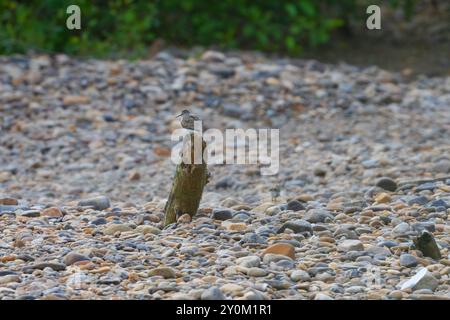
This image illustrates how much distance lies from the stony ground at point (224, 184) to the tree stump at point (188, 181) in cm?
10

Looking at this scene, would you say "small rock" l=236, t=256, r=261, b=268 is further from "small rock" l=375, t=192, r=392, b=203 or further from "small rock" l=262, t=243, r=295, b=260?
"small rock" l=375, t=192, r=392, b=203

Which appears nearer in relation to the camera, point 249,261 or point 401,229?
point 249,261

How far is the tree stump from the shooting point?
4.42 meters

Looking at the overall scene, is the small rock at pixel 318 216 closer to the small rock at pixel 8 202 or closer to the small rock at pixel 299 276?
the small rock at pixel 299 276

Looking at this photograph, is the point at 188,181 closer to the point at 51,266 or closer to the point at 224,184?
the point at 51,266

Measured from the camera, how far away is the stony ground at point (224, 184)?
12.3 feet

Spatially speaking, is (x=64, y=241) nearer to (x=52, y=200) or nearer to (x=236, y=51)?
(x=52, y=200)

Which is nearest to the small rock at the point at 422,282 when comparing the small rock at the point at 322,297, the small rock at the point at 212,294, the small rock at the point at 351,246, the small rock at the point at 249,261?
the small rock at the point at 322,297

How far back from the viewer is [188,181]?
14.7 feet
